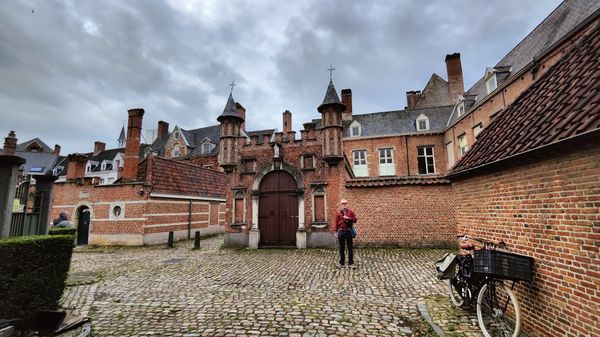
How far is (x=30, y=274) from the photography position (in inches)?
172

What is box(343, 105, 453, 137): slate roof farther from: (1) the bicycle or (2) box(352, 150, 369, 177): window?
(1) the bicycle

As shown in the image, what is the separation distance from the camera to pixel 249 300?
5805 millimetres

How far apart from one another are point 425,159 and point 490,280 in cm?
2313

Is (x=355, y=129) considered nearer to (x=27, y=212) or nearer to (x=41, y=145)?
(x=27, y=212)

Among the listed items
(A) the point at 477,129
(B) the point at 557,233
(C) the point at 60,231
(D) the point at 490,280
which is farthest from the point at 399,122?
(C) the point at 60,231

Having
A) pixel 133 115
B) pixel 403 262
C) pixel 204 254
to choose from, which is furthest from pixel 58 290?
pixel 133 115

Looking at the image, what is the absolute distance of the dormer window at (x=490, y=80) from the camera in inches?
732

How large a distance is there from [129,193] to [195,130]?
24.7 m

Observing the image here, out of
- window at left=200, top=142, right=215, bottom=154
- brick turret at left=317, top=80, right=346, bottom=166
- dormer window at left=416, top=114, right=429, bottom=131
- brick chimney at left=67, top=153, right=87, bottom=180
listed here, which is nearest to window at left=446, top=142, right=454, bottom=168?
dormer window at left=416, top=114, right=429, bottom=131

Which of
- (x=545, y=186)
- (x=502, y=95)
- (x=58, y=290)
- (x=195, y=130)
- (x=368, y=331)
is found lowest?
(x=368, y=331)

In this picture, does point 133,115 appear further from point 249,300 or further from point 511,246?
point 511,246

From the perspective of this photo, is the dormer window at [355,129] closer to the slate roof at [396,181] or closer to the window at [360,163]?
the window at [360,163]

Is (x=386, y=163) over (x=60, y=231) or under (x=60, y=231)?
over

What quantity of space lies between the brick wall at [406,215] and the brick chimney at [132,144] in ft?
40.9
